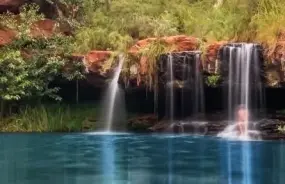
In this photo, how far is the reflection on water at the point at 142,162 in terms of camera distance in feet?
21.7

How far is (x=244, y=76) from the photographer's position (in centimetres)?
1402

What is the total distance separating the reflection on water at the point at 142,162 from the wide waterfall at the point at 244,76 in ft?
7.45

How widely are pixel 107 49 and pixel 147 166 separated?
8817 millimetres

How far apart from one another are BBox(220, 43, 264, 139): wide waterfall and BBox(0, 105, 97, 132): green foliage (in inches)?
197

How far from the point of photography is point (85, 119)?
16797mm

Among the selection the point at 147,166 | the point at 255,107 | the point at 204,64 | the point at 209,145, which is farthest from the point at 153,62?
the point at 147,166

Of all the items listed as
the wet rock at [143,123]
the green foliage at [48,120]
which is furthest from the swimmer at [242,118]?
the green foliage at [48,120]

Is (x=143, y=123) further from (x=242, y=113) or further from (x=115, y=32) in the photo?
(x=242, y=113)

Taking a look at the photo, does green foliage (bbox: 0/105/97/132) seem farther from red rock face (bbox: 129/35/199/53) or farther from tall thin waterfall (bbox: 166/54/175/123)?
red rock face (bbox: 129/35/199/53)

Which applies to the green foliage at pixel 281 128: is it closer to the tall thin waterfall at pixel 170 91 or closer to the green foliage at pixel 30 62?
the tall thin waterfall at pixel 170 91

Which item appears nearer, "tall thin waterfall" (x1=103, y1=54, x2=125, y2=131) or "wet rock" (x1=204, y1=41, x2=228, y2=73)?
"wet rock" (x1=204, y1=41, x2=228, y2=73)

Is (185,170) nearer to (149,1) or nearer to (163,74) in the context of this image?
(163,74)

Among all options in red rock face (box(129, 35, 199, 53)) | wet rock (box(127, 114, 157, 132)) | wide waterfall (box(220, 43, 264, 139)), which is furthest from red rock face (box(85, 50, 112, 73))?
wide waterfall (box(220, 43, 264, 139))

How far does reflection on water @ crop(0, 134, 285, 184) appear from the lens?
6.62m
